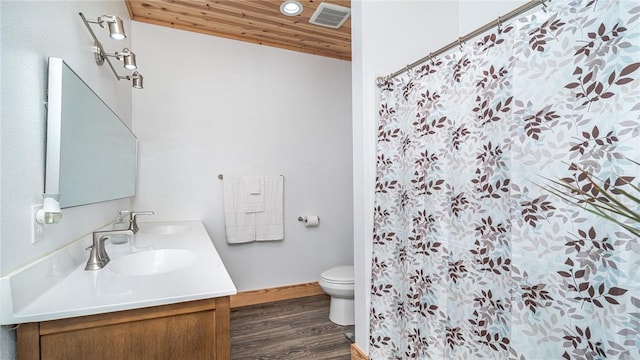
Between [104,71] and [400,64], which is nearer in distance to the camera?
[104,71]

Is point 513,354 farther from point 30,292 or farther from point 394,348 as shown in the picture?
point 30,292

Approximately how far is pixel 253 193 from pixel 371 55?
5.49 feet

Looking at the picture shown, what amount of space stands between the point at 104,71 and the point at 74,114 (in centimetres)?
73

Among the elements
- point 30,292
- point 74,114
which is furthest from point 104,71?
point 30,292

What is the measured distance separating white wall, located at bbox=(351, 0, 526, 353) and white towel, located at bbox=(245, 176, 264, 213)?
4.17ft

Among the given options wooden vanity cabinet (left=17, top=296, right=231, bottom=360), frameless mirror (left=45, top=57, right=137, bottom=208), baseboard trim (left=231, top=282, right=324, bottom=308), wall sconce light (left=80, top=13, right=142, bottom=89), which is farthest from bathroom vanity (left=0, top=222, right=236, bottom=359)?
baseboard trim (left=231, top=282, right=324, bottom=308)

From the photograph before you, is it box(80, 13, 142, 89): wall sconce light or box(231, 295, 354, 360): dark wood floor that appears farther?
box(231, 295, 354, 360): dark wood floor

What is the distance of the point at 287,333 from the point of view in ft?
7.38

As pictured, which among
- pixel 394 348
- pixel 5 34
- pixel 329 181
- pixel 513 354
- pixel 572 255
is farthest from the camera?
pixel 329 181

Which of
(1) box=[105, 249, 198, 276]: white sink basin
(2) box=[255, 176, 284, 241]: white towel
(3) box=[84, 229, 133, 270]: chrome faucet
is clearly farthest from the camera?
(2) box=[255, 176, 284, 241]: white towel

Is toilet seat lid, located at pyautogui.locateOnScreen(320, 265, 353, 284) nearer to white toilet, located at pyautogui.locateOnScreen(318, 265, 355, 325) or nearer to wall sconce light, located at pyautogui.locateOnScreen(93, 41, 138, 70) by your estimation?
white toilet, located at pyautogui.locateOnScreen(318, 265, 355, 325)

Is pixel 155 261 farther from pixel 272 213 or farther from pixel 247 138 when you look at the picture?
pixel 247 138

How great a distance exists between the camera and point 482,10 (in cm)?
179

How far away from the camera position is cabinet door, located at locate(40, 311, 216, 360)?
31.7 inches
